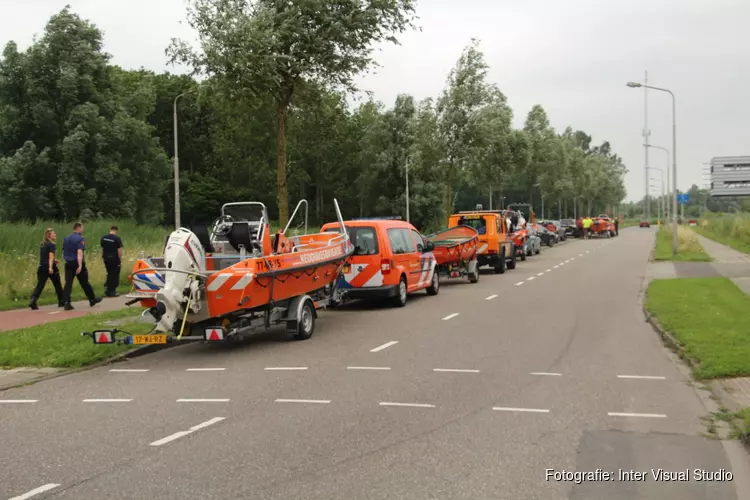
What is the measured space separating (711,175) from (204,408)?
2428 inches

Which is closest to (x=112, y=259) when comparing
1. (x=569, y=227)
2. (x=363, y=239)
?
(x=363, y=239)

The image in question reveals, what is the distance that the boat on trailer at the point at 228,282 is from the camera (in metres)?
10.3

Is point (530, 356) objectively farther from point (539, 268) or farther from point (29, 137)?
point (29, 137)

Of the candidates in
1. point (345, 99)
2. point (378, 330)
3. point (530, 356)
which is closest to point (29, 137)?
point (345, 99)

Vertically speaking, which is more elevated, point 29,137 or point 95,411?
point 29,137

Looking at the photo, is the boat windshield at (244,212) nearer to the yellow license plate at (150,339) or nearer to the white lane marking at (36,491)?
the yellow license plate at (150,339)

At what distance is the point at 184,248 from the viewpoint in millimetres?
10617

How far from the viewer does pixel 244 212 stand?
510 inches

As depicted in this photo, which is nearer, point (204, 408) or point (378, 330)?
point (204, 408)

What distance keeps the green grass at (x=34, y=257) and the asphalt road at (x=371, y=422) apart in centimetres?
787

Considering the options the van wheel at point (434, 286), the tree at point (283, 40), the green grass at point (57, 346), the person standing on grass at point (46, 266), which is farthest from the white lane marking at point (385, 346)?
the tree at point (283, 40)

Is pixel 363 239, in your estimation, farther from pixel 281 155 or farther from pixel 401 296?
pixel 281 155

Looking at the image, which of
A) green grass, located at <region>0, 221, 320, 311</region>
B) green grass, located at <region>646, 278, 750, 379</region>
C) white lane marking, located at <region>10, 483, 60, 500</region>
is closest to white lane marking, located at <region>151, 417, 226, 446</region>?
white lane marking, located at <region>10, 483, 60, 500</region>

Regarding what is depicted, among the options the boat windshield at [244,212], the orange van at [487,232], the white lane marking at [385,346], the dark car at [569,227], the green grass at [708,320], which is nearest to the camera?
the green grass at [708,320]
